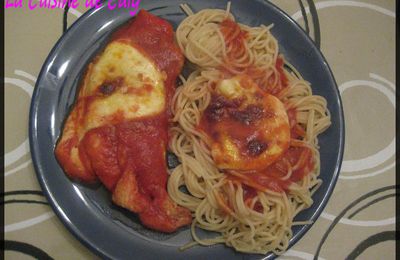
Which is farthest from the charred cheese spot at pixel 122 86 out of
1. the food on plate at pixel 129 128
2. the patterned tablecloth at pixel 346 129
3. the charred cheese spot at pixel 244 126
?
the patterned tablecloth at pixel 346 129

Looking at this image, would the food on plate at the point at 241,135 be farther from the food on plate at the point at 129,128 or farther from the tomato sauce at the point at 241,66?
the food on plate at the point at 129,128

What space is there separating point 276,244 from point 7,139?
81.6 inches

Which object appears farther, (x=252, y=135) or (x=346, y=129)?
(x=346, y=129)

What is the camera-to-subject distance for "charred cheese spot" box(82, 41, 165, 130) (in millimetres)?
2730

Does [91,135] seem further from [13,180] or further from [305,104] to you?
[305,104]

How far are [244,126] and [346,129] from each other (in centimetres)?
109

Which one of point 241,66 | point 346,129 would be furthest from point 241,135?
point 346,129

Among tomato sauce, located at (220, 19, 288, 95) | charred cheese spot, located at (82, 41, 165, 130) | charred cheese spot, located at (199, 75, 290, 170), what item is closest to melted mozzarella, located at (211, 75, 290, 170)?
charred cheese spot, located at (199, 75, 290, 170)

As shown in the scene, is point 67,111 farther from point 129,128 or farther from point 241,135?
point 241,135

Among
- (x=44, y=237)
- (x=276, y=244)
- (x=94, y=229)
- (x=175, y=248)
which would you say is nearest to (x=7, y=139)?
(x=44, y=237)

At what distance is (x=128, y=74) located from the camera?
9.18ft

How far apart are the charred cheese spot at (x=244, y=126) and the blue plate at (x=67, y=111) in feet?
Answer: 1.56

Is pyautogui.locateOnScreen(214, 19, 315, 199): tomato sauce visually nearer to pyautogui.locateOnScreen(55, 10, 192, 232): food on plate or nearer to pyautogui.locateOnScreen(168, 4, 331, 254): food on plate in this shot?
pyautogui.locateOnScreen(168, 4, 331, 254): food on plate

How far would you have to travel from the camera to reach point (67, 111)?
2.95 m
